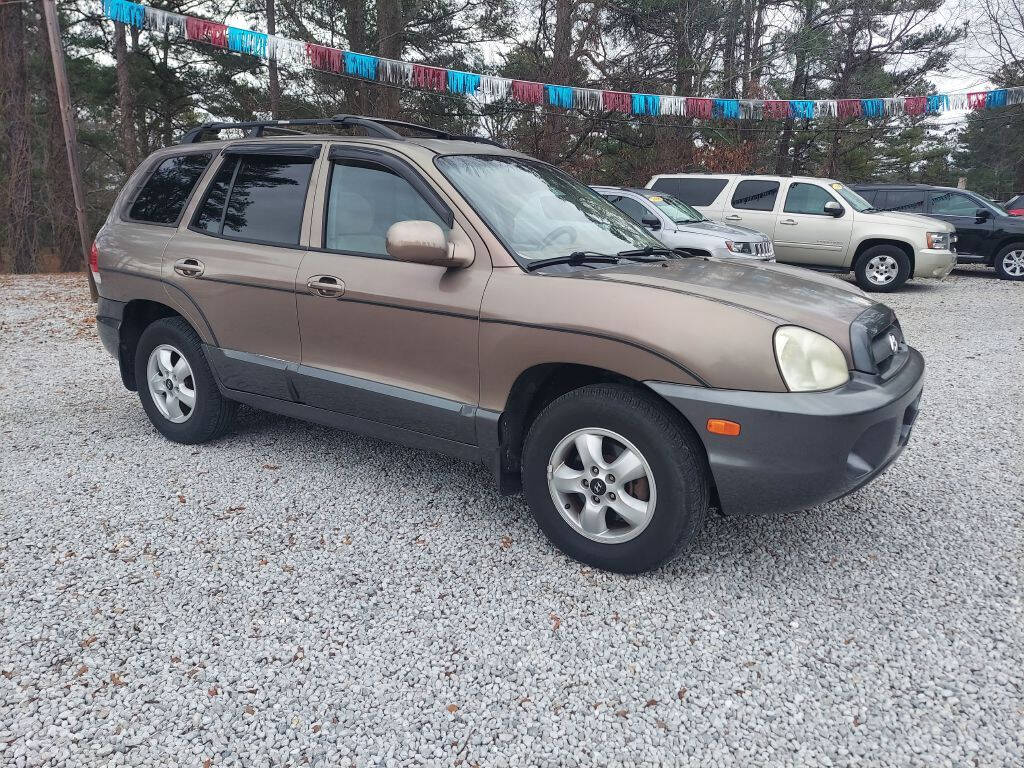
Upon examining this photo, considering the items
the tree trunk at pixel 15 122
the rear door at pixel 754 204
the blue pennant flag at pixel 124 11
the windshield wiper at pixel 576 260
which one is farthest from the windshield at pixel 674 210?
the tree trunk at pixel 15 122

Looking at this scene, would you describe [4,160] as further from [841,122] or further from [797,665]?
[841,122]

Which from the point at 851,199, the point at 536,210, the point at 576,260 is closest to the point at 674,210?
the point at 851,199

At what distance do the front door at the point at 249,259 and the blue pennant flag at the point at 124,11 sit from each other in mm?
9166

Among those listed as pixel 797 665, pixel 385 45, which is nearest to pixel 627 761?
pixel 797 665

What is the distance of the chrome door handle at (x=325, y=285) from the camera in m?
3.36

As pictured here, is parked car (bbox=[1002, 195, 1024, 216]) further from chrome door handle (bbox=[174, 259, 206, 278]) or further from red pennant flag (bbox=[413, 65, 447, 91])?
chrome door handle (bbox=[174, 259, 206, 278])

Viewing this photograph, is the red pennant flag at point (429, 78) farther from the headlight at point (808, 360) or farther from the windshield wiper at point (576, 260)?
the headlight at point (808, 360)

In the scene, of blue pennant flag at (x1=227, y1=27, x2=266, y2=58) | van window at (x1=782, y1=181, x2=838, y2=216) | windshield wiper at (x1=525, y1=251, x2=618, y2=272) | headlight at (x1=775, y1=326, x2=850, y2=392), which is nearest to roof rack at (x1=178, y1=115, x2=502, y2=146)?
windshield wiper at (x1=525, y1=251, x2=618, y2=272)

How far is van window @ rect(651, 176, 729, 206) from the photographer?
12.4 m

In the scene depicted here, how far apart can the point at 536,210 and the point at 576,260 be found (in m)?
0.45

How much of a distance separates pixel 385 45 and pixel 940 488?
1704 cm

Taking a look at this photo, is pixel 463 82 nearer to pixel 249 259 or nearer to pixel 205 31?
pixel 205 31

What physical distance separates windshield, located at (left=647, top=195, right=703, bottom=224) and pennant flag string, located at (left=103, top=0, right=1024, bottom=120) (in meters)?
5.76

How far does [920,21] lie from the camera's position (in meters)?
22.3
